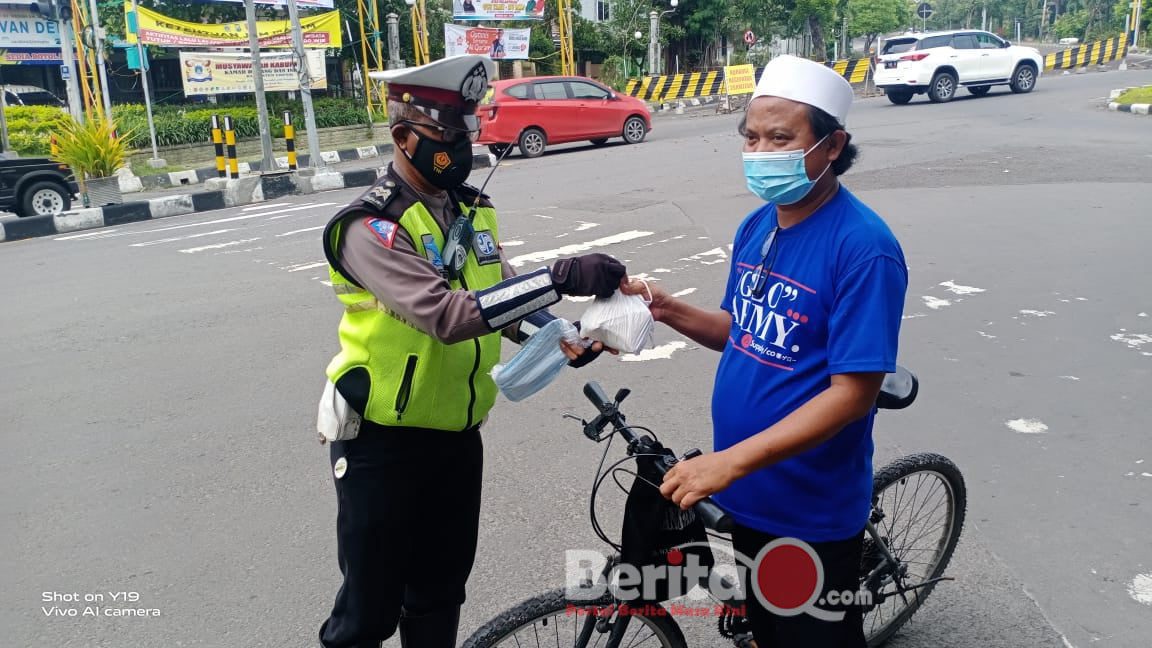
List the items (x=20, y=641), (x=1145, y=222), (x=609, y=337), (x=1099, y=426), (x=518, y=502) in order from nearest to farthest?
(x=609, y=337) → (x=20, y=641) → (x=518, y=502) → (x=1099, y=426) → (x=1145, y=222)

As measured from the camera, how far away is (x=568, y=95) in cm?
1808

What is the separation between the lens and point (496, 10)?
2627 centimetres

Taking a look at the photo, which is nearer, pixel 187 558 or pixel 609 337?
pixel 609 337

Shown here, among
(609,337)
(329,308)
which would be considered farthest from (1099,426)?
(329,308)

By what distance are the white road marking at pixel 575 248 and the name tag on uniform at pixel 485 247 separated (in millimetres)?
5571

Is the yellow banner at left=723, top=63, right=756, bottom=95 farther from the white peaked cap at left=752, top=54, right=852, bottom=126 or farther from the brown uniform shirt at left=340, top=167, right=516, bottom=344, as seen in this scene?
the brown uniform shirt at left=340, top=167, right=516, bottom=344

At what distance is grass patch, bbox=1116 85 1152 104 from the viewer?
61.3 feet

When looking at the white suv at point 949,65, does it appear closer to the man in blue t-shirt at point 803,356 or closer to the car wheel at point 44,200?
the car wheel at point 44,200

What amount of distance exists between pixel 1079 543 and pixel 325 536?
2898 mm

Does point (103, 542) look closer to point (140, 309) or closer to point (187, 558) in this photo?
point (187, 558)

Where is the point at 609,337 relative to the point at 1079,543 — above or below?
above

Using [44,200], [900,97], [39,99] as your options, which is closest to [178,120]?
[39,99]

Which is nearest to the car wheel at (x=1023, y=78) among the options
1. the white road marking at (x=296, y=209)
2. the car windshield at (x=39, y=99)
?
the white road marking at (x=296, y=209)

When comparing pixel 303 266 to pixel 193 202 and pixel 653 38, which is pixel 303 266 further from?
pixel 653 38
